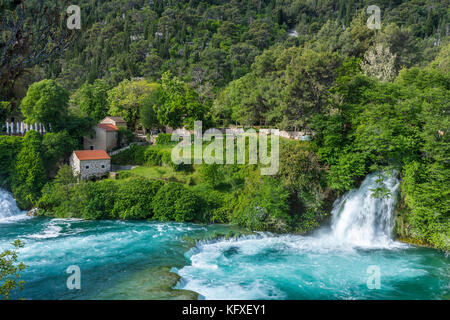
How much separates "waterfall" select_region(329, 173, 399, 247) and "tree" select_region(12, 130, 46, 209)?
92.4 feet

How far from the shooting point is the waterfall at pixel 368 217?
22.5 meters

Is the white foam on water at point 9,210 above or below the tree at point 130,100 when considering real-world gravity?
below

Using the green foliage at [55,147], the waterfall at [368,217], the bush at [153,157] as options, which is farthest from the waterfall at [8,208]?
the waterfall at [368,217]

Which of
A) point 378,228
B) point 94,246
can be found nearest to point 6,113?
point 94,246

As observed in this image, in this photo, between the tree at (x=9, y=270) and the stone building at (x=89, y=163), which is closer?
the tree at (x=9, y=270)

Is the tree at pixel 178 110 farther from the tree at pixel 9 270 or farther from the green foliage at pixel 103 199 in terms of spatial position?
the tree at pixel 9 270

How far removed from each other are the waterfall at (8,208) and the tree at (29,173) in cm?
55

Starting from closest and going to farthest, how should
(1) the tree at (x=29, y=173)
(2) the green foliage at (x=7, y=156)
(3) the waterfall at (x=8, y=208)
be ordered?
(3) the waterfall at (x=8, y=208)
(1) the tree at (x=29, y=173)
(2) the green foliage at (x=7, y=156)

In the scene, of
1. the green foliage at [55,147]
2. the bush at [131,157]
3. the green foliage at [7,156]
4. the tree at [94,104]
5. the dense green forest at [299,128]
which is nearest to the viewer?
the dense green forest at [299,128]

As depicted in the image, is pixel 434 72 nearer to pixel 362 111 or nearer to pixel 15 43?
pixel 362 111

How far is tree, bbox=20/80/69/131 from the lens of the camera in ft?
114

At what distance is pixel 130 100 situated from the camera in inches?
1855

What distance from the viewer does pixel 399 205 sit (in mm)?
22797

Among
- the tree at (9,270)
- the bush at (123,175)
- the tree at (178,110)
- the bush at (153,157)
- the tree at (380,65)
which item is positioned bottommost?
the tree at (9,270)
